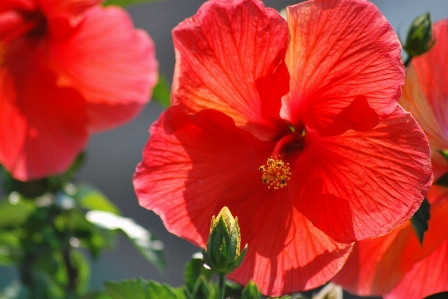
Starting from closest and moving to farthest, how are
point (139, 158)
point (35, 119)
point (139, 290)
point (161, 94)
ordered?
point (139, 290), point (35, 119), point (161, 94), point (139, 158)

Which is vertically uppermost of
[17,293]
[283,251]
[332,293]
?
[283,251]

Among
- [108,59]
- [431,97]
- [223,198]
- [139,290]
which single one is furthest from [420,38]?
[108,59]

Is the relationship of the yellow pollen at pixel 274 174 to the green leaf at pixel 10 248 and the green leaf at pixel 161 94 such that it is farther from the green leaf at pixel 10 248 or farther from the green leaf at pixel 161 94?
the green leaf at pixel 10 248

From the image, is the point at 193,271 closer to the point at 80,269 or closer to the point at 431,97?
the point at 431,97

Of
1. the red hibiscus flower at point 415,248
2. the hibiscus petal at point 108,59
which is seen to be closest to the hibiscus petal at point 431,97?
the red hibiscus flower at point 415,248

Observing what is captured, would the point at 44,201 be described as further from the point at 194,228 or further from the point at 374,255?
the point at 374,255

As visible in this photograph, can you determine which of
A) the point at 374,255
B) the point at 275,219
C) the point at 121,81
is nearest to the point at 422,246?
the point at 374,255

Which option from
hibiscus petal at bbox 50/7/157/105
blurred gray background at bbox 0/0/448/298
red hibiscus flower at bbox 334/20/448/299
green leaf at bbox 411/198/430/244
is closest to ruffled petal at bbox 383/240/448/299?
red hibiscus flower at bbox 334/20/448/299
